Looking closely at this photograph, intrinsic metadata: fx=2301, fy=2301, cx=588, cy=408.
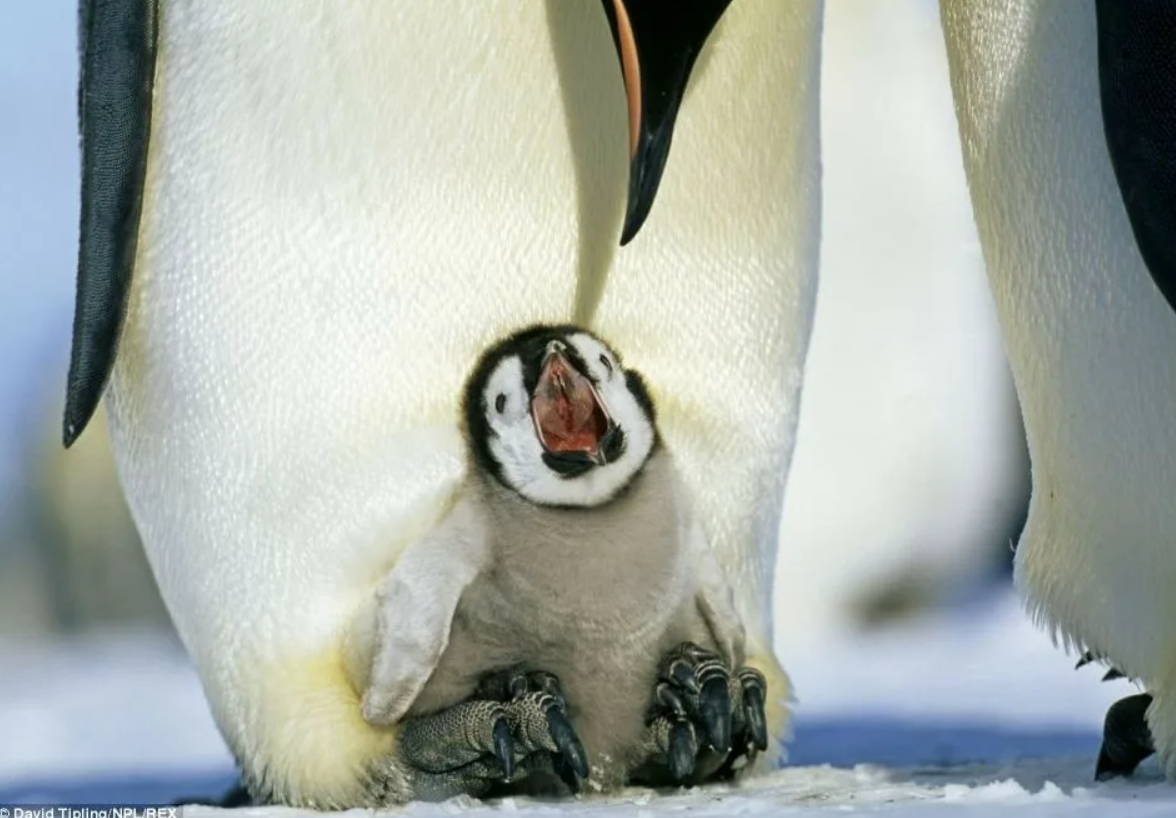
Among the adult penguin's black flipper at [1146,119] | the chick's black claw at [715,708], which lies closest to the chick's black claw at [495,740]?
the chick's black claw at [715,708]

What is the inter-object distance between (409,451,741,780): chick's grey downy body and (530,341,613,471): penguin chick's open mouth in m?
0.05

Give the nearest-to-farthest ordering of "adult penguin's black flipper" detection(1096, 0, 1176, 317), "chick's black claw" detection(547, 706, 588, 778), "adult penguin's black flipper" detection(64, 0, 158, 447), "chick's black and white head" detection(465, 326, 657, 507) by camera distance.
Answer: "adult penguin's black flipper" detection(1096, 0, 1176, 317), "chick's black claw" detection(547, 706, 588, 778), "chick's black and white head" detection(465, 326, 657, 507), "adult penguin's black flipper" detection(64, 0, 158, 447)

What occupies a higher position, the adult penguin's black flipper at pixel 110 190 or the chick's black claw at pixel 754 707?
the adult penguin's black flipper at pixel 110 190

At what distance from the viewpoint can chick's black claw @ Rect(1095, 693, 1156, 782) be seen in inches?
70.9

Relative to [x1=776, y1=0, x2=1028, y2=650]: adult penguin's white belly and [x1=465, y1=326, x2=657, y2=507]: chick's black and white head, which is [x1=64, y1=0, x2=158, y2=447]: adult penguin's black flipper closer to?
[x1=465, y1=326, x2=657, y2=507]: chick's black and white head

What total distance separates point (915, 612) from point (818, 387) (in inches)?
14.7

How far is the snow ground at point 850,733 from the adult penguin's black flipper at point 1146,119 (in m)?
0.38

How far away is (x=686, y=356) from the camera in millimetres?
1945

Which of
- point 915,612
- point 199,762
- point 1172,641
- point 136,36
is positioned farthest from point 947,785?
point 915,612

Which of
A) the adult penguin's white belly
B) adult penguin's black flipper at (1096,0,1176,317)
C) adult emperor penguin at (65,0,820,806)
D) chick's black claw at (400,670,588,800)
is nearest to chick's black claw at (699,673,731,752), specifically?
chick's black claw at (400,670,588,800)

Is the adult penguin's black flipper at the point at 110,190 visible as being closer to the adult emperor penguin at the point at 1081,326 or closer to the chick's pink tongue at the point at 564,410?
the chick's pink tongue at the point at 564,410

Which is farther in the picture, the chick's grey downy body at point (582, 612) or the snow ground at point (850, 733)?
the chick's grey downy body at point (582, 612)

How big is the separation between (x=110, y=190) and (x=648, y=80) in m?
0.46

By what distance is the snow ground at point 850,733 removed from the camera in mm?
1606
